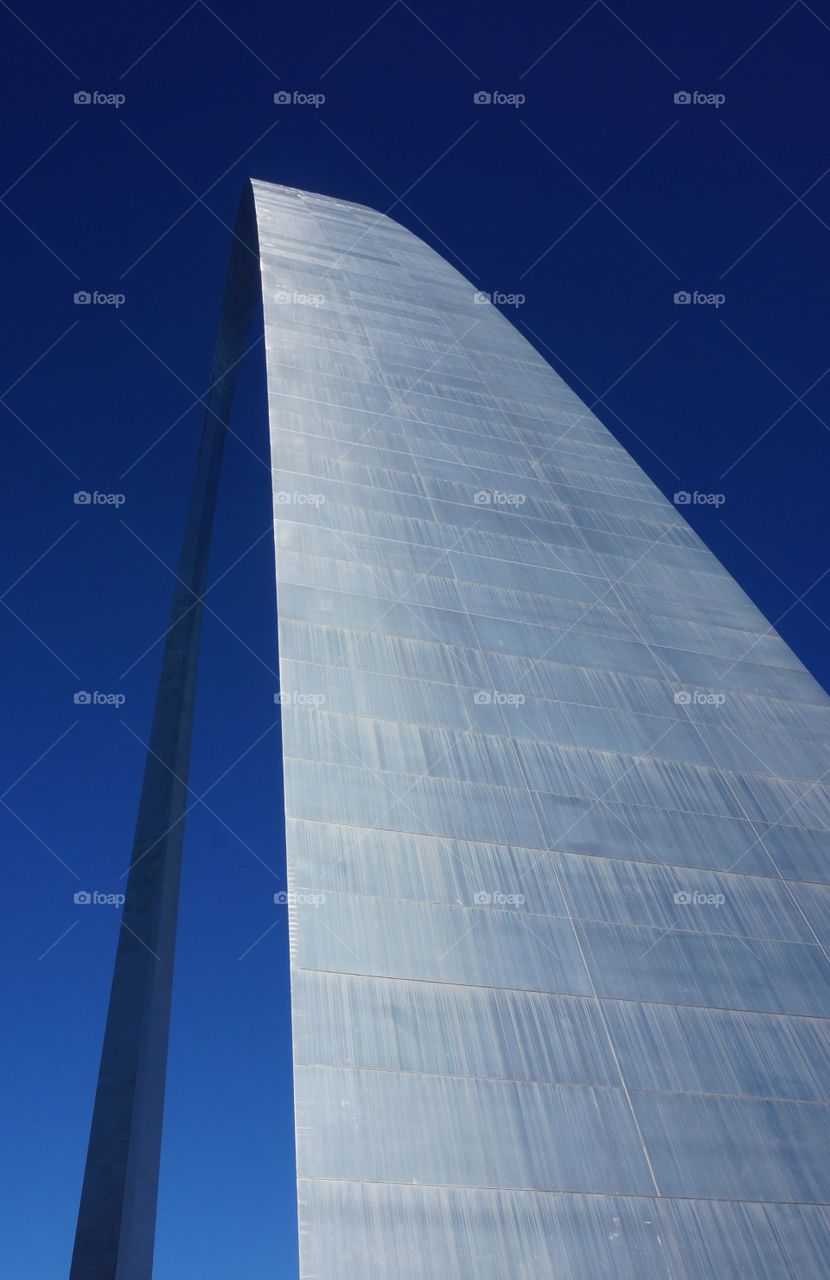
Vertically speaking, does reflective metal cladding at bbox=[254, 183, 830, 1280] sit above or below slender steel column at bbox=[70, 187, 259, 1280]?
above

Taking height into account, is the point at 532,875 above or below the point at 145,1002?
above

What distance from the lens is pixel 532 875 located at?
1133 centimetres

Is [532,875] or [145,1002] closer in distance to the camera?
[532,875]

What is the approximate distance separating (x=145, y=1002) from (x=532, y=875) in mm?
11053

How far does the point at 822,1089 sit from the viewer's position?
10250 mm

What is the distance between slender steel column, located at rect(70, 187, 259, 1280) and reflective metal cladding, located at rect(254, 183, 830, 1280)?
9.16 meters

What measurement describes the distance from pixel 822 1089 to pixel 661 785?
14.3 feet

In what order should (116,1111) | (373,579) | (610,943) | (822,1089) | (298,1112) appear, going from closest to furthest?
(298,1112)
(822,1089)
(610,943)
(373,579)
(116,1111)

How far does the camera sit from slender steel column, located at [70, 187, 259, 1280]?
54.9 feet

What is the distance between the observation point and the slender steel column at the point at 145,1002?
54.9ft

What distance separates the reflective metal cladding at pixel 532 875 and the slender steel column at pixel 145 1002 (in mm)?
9157

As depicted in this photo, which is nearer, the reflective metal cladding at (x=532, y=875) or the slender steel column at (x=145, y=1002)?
the reflective metal cladding at (x=532, y=875)

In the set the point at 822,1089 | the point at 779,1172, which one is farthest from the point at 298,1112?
the point at 822,1089

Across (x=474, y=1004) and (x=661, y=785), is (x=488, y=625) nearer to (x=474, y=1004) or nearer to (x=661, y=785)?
(x=661, y=785)
